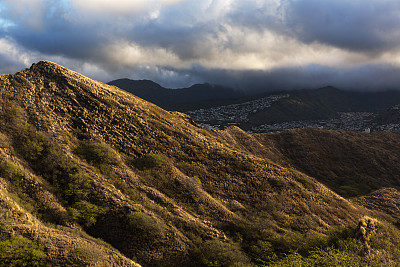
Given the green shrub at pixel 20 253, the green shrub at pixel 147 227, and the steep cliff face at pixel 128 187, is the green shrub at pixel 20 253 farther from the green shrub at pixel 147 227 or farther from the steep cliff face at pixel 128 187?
the green shrub at pixel 147 227

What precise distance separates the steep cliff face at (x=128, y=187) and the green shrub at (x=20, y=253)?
442mm

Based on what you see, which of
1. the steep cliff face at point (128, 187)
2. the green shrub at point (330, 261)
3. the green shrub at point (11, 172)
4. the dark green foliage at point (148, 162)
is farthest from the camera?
the dark green foliage at point (148, 162)

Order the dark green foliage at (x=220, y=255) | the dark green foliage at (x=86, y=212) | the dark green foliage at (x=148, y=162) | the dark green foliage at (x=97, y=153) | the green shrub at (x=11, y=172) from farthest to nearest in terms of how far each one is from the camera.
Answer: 1. the dark green foliage at (x=148, y=162)
2. the dark green foliage at (x=97, y=153)
3. the dark green foliage at (x=220, y=255)
4. the dark green foliage at (x=86, y=212)
5. the green shrub at (x=11, y=172)

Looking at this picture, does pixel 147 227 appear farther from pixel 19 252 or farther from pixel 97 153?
pixel 97 153

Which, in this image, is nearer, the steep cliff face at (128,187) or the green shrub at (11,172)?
the steep cliff face at (128,187)

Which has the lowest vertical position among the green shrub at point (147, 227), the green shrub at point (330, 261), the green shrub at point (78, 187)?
the green shrub at point (330, 261)

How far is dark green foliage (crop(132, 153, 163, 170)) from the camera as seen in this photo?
28938mm

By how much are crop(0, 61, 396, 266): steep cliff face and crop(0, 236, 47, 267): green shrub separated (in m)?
0.44

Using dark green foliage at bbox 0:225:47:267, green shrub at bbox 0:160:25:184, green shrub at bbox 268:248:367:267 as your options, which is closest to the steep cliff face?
green shrub at bbox 0:160:25:184

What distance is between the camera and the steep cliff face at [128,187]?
19266mm

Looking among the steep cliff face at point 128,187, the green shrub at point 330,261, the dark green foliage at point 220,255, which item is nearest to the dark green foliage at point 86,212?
the steep cliff face at point 128,187

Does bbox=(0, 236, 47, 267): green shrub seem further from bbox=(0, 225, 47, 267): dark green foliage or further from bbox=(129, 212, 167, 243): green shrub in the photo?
bbox=(129, 212, 167, 243): green shrub

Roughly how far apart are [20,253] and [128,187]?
37.0 feet

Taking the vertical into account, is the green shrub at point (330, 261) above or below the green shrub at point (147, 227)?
below
